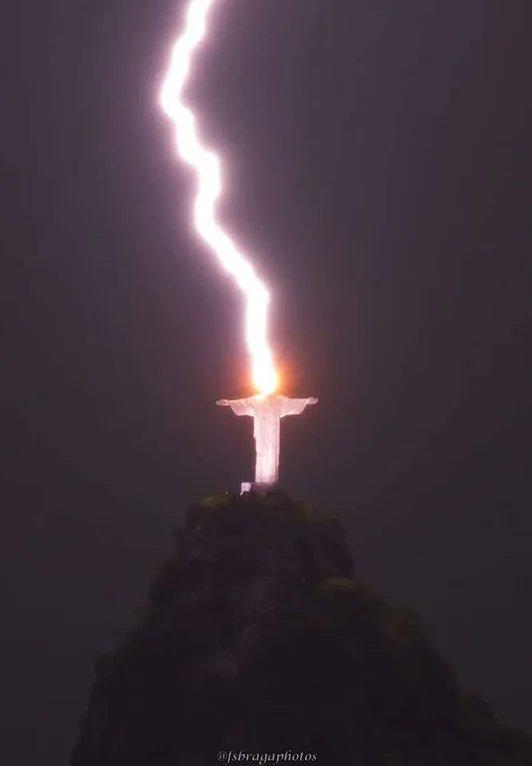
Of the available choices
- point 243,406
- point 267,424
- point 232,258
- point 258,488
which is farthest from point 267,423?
point 232,258

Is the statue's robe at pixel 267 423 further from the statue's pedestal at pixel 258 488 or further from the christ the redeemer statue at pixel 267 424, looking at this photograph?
the statue's pedestal at pixel 258 488

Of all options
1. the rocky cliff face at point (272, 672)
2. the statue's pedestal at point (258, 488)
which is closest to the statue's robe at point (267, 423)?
the statue's pedestal at point (258, 488)

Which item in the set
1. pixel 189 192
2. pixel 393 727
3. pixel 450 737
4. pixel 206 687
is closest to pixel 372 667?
pixel 393 727

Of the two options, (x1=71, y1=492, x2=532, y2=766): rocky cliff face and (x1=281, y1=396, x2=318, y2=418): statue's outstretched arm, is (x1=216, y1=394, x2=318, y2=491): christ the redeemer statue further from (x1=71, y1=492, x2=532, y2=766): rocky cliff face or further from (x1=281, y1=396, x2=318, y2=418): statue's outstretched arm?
(x1=71, y1=492, x2=532, y2=766): rocky cliff face

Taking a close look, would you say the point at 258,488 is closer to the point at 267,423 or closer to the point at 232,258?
the point at 267,423

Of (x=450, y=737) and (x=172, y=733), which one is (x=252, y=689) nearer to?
(x=172, y=733)

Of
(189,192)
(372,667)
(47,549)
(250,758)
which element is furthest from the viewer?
(189,192)

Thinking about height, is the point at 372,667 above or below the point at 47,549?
below

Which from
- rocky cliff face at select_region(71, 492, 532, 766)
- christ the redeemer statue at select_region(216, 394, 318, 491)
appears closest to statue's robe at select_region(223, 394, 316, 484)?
christ the redeemer statue at select_region(216, 394, 318, 491)
